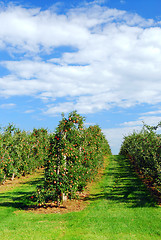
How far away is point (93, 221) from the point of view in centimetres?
842

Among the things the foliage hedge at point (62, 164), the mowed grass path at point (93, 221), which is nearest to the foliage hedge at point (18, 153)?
the mowed grass path at point (93, 221)

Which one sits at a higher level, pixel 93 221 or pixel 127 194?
pixel 127 194

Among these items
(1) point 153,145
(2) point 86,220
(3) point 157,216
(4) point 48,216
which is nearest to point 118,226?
(2) point 86,220

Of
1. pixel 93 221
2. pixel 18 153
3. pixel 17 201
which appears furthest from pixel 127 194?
pixel 18 153

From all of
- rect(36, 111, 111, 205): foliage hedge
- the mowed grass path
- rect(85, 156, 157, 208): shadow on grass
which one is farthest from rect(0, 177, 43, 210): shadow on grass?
rect(85, 156, 157, 208): shadow on grass

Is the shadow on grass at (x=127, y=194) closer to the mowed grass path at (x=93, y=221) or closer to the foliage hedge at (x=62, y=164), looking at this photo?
the mowed grass path at (x=93, y=221)

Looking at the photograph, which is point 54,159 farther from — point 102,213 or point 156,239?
point 156,239

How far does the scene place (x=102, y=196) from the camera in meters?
12.7

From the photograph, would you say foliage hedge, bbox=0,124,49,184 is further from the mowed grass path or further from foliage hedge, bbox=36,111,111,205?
foliage hedge, bbox=36,111,111,205

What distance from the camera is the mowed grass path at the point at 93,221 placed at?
714 centimetres

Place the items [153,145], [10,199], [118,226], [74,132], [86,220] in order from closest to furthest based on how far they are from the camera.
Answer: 1. [118,226]
2. [86,220]
3. [74,132]
4. [10,199]
5. [153,145]

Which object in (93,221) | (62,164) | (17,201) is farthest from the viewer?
(17,201)

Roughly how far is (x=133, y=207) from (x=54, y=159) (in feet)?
15.6

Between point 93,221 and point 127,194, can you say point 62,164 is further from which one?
point 127,194
